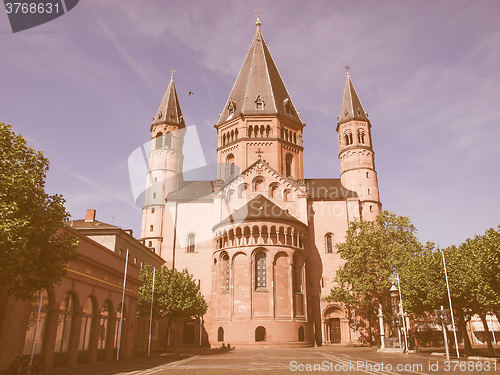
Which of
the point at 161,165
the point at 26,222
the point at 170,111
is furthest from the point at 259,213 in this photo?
the point at 26,222

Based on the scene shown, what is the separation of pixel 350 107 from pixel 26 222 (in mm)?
54773

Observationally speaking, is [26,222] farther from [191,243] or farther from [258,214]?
[191,243]

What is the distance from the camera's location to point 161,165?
6209 cm

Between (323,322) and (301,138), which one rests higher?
(301,138)

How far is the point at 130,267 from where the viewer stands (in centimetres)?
2995

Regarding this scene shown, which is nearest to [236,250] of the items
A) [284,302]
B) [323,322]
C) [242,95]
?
[284,302]

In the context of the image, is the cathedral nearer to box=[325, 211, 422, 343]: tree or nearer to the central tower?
the central tower

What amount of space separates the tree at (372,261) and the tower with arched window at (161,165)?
25.3 m

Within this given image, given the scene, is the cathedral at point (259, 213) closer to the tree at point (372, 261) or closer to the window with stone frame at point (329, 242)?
the window with stone frame at point (329, 242)

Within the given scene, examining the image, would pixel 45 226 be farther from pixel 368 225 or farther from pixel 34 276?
pixel 368 225

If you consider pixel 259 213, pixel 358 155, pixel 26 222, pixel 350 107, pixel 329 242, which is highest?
pixel 350 107

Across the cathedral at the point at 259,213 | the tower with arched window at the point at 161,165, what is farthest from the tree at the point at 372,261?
the tower with arched window at the point at 161,165

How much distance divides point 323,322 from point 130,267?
2869 centimetres

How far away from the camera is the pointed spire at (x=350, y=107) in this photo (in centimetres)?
6094
